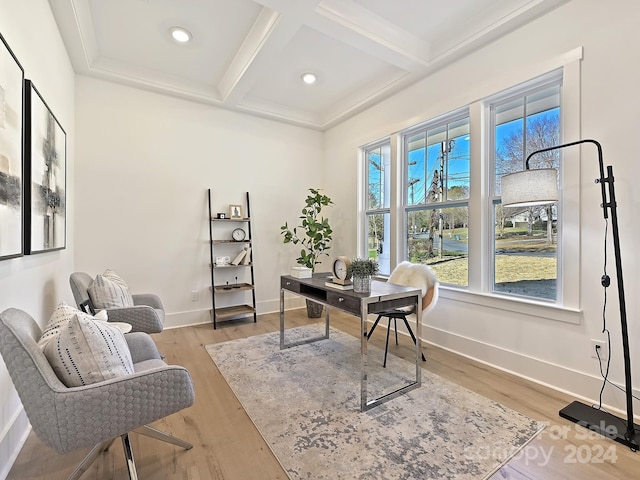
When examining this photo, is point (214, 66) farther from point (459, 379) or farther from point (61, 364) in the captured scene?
point (459, 379)

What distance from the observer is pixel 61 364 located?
1.24 meters

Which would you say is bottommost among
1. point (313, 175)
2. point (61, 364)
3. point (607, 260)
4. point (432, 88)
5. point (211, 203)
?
point (61, 364)

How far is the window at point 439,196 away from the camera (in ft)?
10.4

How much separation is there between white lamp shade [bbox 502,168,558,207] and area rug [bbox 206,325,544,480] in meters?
1.44

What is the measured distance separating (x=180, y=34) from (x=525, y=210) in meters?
3.55

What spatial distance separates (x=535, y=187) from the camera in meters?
2.05

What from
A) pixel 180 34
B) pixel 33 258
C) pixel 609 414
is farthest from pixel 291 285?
pixel 180 34


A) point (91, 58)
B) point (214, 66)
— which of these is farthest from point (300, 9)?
point (91, 58)

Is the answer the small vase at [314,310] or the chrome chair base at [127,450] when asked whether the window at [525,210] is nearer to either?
the small vase at [314,310]

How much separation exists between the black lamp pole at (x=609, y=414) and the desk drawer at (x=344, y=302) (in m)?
1.51

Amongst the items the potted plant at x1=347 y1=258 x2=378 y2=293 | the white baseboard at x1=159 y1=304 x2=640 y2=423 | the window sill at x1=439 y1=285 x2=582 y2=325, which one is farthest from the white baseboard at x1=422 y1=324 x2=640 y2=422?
the potted plant at x1=347 y1=258 x2=378 y2=293

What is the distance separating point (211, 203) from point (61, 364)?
10.2 ft

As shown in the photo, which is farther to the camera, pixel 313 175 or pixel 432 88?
pixel 313 175

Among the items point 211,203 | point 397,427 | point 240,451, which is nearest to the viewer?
point 240,451
